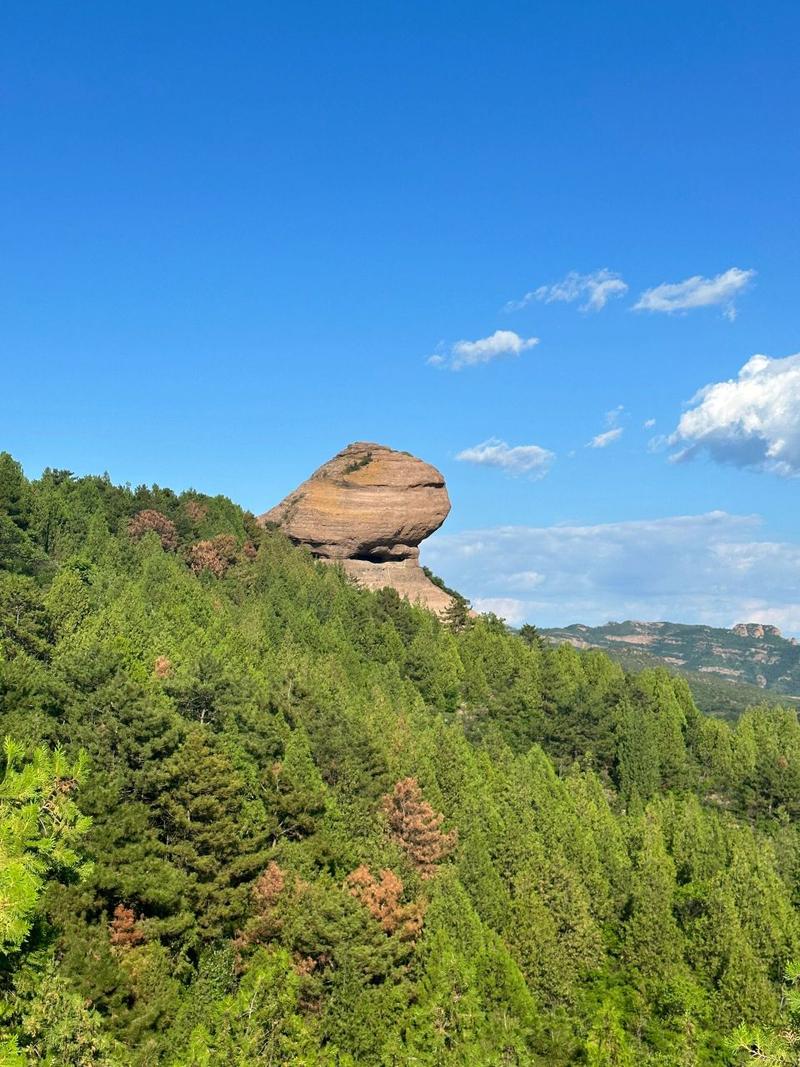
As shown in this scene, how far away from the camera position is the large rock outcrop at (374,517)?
95625mm

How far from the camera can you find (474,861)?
3528cm

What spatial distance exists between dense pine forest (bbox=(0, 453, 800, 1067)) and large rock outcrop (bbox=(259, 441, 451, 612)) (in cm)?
3301

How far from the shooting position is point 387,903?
29406 mm

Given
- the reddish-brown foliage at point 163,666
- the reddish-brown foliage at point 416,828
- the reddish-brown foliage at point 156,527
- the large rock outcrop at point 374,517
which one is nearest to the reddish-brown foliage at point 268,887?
the reddish-brown foliage at point 416,828

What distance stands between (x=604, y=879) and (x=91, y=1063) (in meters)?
30.7

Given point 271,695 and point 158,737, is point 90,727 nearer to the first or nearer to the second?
point 158,737

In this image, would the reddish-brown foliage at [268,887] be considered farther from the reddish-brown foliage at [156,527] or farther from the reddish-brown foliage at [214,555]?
the reddish-brown foliage at [156,527]

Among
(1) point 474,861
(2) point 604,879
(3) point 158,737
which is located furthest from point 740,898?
(3) point 158,737

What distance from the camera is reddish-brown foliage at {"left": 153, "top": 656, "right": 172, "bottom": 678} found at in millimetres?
40531

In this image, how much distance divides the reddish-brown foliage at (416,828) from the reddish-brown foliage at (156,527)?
159ft

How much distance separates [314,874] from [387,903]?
288 centimetres

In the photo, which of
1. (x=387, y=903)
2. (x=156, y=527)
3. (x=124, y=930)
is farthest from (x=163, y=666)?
(x=156, y=527)

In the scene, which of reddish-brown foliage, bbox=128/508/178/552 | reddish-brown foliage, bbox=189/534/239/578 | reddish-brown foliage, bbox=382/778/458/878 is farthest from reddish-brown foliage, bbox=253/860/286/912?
reddish-brown foliage, bbox=128/508/178/552

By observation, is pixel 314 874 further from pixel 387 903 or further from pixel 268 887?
pixel 268 887
